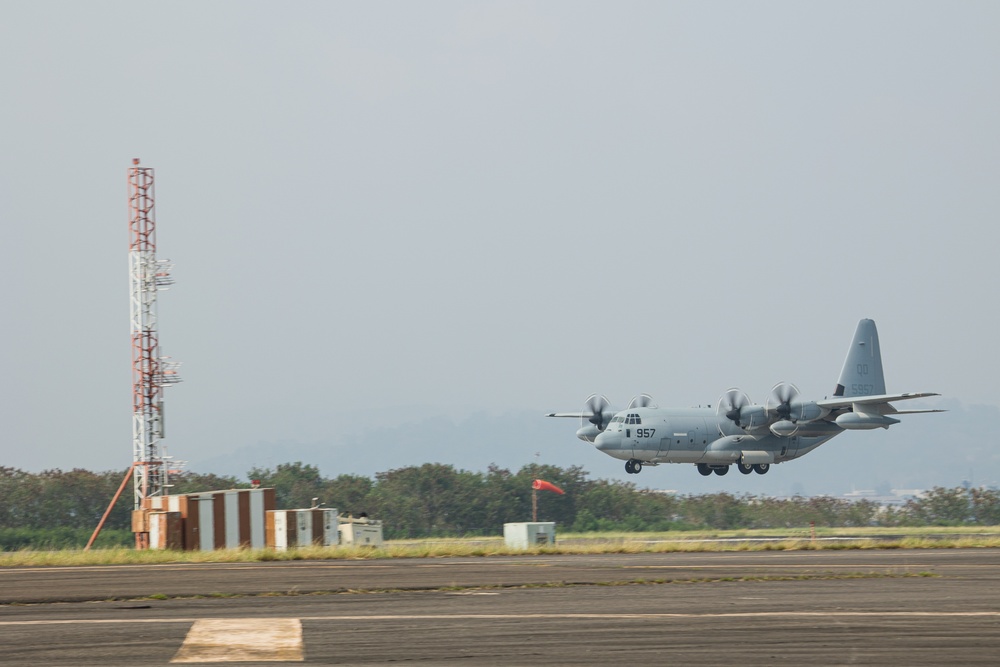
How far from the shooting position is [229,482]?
79.7 m

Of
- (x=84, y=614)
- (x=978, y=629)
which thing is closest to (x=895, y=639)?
(x=978, y=629)

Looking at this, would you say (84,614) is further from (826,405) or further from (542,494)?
(542,494)

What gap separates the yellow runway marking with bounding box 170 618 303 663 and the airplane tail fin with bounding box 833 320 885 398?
72.5 m

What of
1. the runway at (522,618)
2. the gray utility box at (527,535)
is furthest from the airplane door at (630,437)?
the runway at (522,618)

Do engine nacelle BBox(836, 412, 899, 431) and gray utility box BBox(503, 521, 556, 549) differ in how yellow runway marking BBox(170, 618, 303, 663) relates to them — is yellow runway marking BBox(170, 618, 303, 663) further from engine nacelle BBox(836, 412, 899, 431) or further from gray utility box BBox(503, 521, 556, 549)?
engine nacelle BBox(836, 412, 899, 431)

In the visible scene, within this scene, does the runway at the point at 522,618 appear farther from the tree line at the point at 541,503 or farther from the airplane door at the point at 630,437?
the tree line at the point at 541,503

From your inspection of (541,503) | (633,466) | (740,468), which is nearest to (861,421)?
(740,468)

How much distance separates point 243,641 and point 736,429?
64.6m

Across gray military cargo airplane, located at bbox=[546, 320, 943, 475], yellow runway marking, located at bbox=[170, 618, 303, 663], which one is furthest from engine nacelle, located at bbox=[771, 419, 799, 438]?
yellow runway marking, located at bbox=[170, 618, 303, 663]

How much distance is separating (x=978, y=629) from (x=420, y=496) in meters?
79.3

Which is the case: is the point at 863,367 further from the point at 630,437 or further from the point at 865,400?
the point at 630,437

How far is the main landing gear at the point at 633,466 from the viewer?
71.6 m

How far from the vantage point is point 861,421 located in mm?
71188

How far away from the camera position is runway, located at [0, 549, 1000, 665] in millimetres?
10258
